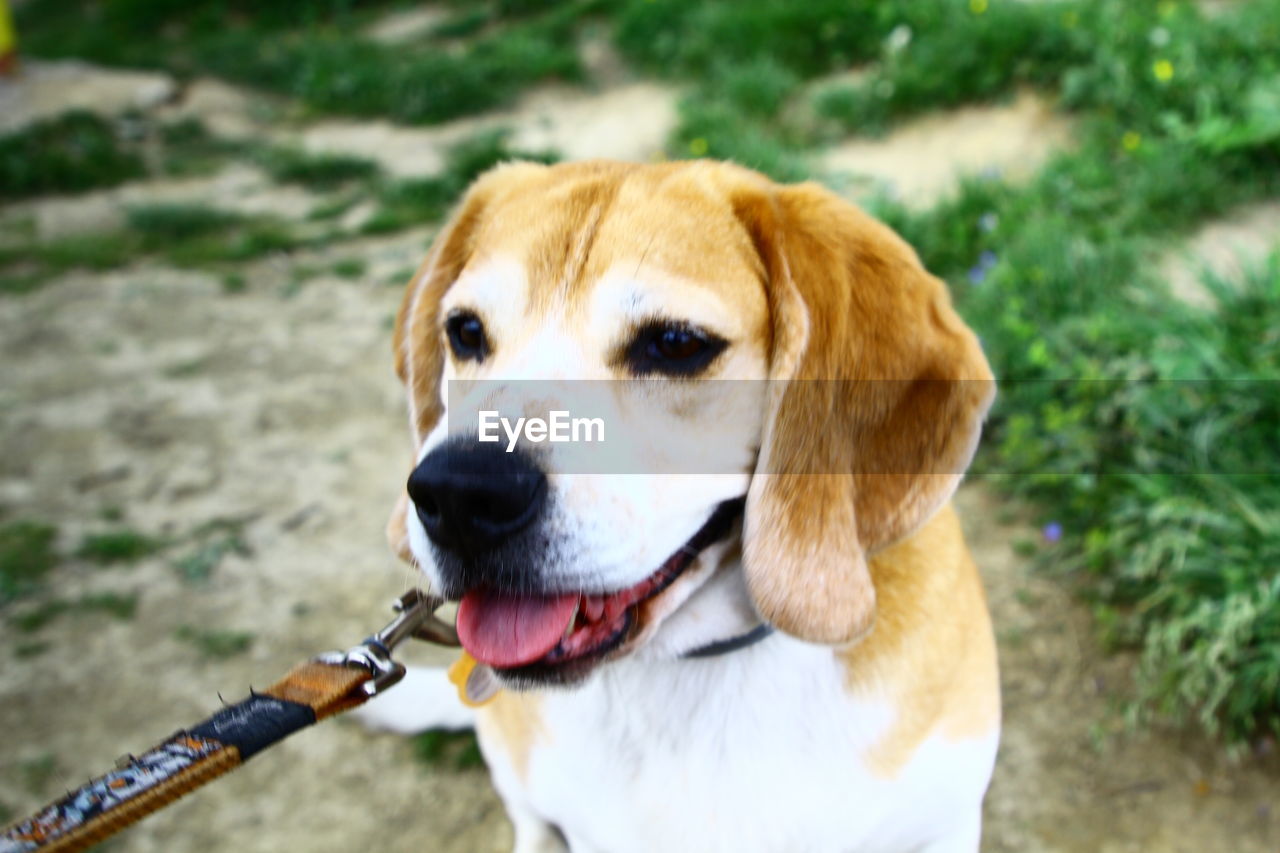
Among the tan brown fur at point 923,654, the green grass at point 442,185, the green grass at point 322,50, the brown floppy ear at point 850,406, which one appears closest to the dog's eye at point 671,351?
the brown floppy ear at point 850,406

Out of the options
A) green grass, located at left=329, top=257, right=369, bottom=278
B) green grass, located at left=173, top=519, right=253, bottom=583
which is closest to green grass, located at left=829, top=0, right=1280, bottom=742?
green grass, located at left=173, top=519, right=253, bottom=583

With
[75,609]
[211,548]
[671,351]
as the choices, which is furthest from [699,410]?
[75,609]

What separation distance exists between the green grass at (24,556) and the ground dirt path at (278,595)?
0.07 metres

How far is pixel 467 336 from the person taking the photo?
201 centimetres

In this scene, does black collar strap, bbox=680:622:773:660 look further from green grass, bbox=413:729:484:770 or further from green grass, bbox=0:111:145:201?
green grass, bbox=0:111:145:201

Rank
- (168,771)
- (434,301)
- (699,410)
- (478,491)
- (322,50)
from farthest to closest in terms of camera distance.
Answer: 1. (322,50)
2. (434,301)
3. (699,410)
4. (478,491)
5. (168,771)

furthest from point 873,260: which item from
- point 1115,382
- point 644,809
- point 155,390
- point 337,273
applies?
point 337,273

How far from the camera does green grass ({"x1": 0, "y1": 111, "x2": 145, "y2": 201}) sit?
7.89m

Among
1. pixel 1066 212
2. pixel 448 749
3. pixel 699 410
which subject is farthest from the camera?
pixel 1066 212

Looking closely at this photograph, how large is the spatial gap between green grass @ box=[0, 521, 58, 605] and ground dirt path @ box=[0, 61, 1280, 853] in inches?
2.8

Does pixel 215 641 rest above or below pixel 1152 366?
below

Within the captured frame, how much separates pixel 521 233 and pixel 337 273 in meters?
4.52

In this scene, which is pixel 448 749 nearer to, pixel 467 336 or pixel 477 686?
pixel 477 686

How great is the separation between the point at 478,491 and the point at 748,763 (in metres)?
0.79
